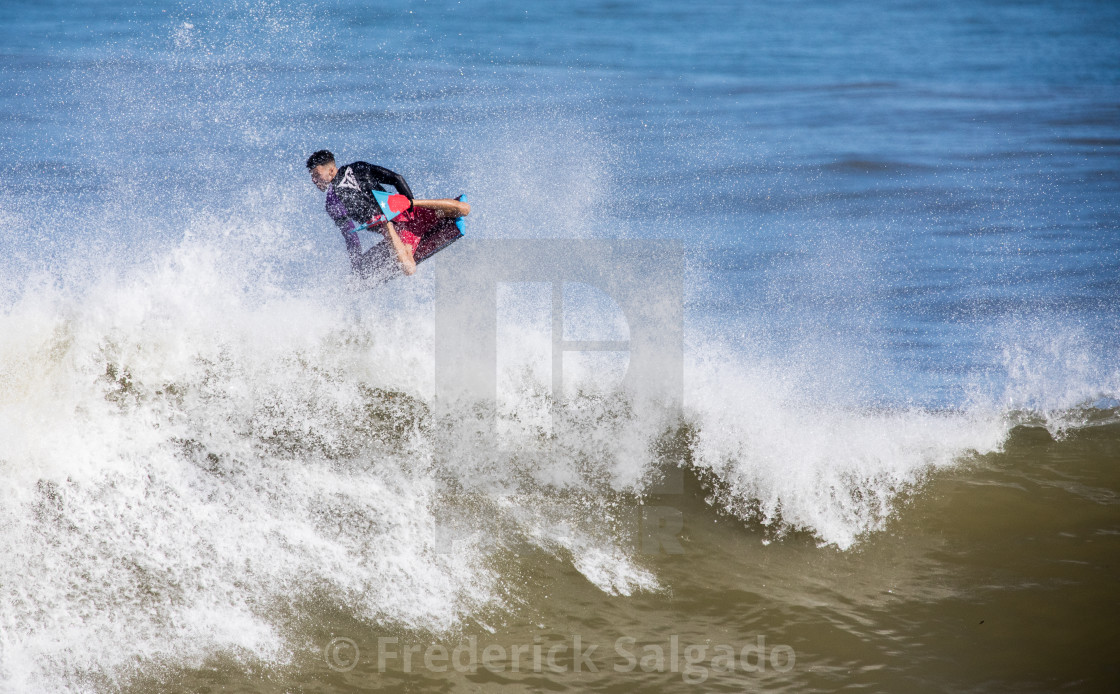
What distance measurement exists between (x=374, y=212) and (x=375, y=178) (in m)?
0.24

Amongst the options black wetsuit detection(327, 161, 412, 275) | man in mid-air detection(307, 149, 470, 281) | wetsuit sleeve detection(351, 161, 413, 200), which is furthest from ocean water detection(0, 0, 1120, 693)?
wetsuit sleeve detection(351, 161, 413, 200)

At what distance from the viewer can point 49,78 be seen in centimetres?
2225

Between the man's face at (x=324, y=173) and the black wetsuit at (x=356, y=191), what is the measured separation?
4 cm

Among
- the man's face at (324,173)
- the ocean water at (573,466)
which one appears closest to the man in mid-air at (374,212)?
the man's face at (324,173)

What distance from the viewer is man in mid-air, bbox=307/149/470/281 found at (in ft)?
19.7

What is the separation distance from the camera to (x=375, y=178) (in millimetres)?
6102

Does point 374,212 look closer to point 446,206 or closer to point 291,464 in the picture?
point 446,206

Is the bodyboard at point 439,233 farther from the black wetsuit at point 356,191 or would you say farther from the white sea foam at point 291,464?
the white sea foam at point 291,464

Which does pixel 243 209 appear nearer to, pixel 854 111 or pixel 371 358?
pixel 371 358

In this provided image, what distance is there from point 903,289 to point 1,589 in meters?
10.1

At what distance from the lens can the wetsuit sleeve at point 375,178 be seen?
19.7ft

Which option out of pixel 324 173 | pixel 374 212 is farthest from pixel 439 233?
pixel 324 173

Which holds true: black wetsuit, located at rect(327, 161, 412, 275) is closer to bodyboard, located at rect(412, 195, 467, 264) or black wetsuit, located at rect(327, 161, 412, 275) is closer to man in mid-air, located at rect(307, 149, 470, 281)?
man in mid-air, located at rect(307, 149, 470, 281)

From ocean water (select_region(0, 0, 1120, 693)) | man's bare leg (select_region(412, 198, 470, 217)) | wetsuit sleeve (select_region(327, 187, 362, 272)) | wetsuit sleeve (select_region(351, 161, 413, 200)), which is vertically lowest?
ocean water (select_region(0, 0, 1120, 693))
